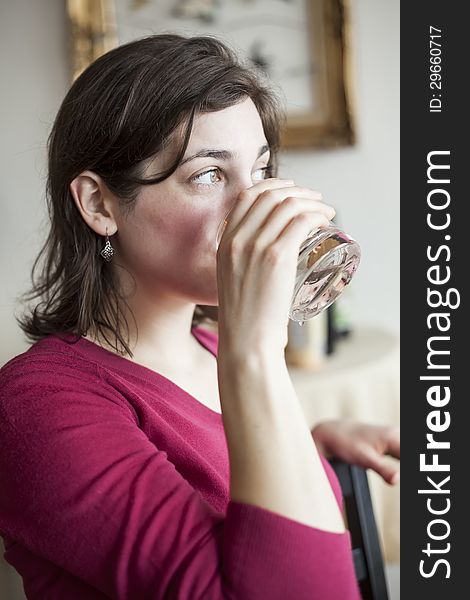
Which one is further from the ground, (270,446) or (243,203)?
(243,203)

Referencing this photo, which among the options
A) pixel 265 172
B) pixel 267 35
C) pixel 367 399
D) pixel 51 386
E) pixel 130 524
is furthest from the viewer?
pixel 267 35

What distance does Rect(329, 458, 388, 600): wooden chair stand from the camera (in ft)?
3.37

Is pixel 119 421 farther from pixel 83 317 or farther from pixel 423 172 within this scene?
pixel 423 172

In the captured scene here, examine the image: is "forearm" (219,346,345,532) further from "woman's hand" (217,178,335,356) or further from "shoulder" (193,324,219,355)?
"shoulder" (193,324,219,355)

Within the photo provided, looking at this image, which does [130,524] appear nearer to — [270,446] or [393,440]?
[270,446]

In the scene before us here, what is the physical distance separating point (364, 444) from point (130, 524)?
500 mm

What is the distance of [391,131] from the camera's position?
7.70ft

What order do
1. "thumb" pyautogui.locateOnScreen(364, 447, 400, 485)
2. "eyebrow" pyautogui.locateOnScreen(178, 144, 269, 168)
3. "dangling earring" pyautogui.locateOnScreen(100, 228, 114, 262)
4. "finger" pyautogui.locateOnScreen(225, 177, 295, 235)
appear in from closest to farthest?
"finger" pyautogui.locateOnScreen(225, 177, 295, 235) < "eyebrow" pyautogui.locateOnScreen(178, 144, 269, 168) < "dangling earring" pyautogui.locateOnScreen(100, 228, 114, 262) < "thumb" pyautogui.locateOnScreen(364, 447, 400, 485)

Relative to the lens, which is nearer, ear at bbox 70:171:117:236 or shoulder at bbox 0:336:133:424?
shoulder at bbox 0:336:133:424

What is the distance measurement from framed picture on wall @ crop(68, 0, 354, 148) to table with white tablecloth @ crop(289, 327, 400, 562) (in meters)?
0.80

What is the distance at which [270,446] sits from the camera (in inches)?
25.5

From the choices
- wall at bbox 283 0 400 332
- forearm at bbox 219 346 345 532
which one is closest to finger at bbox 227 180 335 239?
forearm at bbox 219 346 345 532

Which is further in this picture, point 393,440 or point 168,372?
point 393,440

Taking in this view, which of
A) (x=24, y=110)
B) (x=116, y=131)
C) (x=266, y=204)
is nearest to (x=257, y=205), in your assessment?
(x=266, y=204)
